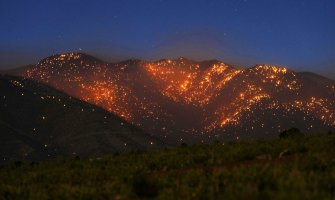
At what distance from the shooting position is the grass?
13.0m

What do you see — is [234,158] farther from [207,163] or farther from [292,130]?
[292,130]

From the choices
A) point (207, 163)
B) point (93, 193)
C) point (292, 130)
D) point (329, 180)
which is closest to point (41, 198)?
point (93, 193)

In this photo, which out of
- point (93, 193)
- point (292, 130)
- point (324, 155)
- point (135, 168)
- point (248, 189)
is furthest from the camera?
point (292, 130)

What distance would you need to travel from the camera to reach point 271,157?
69.3ft

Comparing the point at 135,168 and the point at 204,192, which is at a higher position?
the point at 204,192

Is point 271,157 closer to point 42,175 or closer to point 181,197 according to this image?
point 181,197

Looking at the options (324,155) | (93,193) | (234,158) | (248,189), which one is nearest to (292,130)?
(234,158)

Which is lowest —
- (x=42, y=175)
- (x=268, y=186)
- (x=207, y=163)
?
(x=42, y=175)

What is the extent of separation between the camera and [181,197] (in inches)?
547

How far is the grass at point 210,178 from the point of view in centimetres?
1303

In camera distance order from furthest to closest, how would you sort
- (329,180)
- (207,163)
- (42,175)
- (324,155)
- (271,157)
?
1. (42,175)
2. (207,163)
3. (271,157)
4. (324,155)
5. (329,180)

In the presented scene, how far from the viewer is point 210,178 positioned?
16.6 metres

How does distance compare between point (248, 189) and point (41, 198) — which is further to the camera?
point (41, 198)

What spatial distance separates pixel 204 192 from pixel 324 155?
6.27 meters
